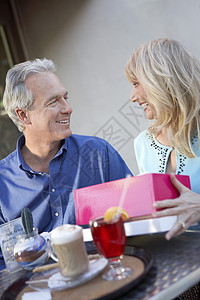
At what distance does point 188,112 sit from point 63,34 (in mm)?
2482

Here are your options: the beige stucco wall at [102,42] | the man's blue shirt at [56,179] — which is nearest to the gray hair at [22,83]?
the man's blue shirt at [56,179]

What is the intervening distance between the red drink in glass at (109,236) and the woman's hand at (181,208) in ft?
0.58

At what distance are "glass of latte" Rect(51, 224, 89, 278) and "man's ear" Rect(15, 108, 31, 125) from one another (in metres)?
1.16

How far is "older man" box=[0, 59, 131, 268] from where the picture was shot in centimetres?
196

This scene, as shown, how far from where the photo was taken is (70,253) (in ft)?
3.55

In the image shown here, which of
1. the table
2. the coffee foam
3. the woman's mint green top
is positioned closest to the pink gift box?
the table

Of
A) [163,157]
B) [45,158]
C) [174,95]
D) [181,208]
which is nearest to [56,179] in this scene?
[45,158]

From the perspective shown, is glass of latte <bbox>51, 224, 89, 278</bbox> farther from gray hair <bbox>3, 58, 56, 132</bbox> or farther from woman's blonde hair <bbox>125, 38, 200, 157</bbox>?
gray hair <bbox>3, 58, 56, 132</bbox>

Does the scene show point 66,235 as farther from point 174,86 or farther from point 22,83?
point 22,83

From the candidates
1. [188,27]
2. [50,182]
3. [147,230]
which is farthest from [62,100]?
[188,27]

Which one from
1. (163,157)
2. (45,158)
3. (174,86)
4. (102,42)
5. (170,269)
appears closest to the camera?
(170,269)

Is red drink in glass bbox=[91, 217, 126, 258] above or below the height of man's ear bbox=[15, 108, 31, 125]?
below

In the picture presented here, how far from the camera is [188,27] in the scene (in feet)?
9.54

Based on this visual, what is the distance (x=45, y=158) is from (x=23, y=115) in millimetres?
277
